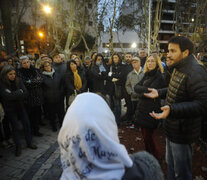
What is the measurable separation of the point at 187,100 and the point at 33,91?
13.4 feet

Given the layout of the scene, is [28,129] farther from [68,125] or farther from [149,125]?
[68,125]

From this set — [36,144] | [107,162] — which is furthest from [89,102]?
[36,144]

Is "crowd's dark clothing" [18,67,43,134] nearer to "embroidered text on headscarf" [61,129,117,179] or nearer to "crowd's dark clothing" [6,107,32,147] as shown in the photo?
"crowd's dark clothing" [6,107,32,147]

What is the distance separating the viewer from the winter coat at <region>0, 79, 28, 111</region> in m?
3.66

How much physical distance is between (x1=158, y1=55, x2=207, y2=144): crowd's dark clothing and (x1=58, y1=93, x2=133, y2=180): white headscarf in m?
1.11

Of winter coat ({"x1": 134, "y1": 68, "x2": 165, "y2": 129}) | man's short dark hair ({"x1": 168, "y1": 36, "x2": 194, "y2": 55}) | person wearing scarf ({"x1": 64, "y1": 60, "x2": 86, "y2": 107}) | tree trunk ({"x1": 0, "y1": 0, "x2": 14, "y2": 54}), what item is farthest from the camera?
tree trunk ({"x1": 0, "y1": 0, "x2": 14, "y2": 54})

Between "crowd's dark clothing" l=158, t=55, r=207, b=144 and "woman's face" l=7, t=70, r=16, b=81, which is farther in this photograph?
"woman's face" l=7, t=70, r=16, b=81

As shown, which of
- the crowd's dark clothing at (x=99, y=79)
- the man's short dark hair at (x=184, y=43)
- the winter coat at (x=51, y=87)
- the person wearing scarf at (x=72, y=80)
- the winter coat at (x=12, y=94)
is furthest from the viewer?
the crowd's dark clothing at (x=99, y=79)

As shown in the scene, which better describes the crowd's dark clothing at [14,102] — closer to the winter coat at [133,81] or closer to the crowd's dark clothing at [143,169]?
the winter coat at [133,81]

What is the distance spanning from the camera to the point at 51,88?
4.93 meters

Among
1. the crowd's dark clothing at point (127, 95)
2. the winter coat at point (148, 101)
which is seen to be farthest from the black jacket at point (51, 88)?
the winter coat at point (148, 101)

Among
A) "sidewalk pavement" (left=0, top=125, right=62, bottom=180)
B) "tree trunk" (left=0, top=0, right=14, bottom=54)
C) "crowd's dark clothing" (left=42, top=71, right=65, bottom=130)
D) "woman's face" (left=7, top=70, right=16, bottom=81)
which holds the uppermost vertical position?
"tree trunk" (left=0, top=0, right=14, bottom=54)

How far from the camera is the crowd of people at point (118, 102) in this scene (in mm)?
980

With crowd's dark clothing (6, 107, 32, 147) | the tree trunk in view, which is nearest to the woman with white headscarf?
crowd's dark clothing (6, 107, 32, 147)
